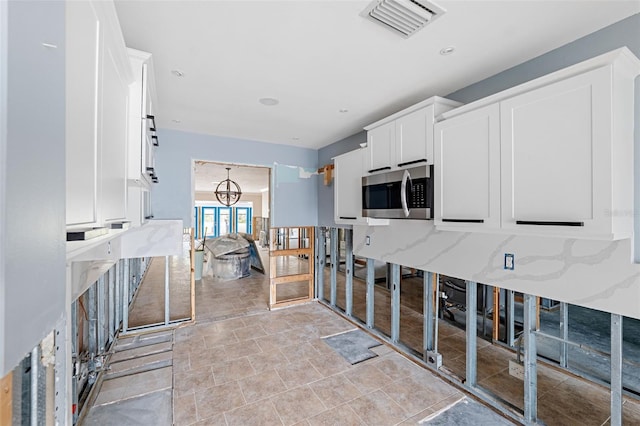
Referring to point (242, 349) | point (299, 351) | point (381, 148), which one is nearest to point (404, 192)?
point (381, 148)

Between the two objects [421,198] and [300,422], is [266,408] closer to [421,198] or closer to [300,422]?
[300,422]

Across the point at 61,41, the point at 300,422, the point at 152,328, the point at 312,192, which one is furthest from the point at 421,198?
the point at 152,328

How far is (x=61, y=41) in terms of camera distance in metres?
0.53

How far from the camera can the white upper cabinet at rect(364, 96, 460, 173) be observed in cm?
237

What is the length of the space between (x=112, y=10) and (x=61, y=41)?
0.95 metres

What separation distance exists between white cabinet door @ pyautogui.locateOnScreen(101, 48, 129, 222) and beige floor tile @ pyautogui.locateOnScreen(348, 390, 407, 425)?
223cm

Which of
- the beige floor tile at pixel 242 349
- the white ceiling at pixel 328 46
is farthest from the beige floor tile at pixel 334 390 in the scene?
the white ceiling at pixel 328 46

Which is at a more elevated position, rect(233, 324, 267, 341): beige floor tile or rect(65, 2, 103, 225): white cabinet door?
rect(65, 2, 103, 225): white cabinet door

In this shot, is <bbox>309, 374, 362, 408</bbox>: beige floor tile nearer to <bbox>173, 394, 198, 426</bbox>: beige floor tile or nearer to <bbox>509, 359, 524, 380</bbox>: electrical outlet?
<bbox>173, 394, 198, 426</bbox>: beige floor tile

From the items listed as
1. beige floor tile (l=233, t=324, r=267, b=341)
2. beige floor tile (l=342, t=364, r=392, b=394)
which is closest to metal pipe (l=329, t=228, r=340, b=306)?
beige floor tile (l=233, t=324, r=267, b=341)

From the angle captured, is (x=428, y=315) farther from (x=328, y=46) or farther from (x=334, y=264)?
(x=328, y=46)

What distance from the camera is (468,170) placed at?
2043 mm

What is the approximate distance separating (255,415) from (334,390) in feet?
2.32

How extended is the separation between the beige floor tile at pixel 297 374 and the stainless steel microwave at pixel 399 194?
1677 millimetres
